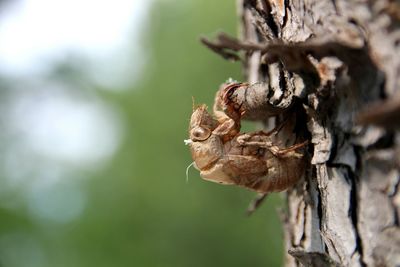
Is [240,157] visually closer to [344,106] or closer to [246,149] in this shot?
[246,149]

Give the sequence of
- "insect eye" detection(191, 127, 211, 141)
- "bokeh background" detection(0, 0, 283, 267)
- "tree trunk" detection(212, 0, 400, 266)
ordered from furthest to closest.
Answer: "bokeh background" detection(0, 0, 283, 267) → "insect eye" detection(191, 127, 211, 141) → "tree trunk" detection(212, 0, 400, 266)

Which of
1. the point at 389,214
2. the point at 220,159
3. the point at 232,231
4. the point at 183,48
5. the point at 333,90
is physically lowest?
the point at 232,231

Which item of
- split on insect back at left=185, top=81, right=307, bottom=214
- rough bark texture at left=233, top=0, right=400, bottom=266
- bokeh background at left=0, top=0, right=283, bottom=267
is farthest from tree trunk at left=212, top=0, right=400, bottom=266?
bokeh background at left=0, top=0, right=283, bottom=267

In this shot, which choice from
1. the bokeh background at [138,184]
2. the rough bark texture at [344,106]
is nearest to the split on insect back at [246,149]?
the rough bark texture at [344,106]

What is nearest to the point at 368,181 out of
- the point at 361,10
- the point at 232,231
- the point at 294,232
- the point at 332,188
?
the point at 332,188

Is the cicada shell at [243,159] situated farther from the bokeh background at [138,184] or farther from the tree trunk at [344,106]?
the bokeh background at [138,184]

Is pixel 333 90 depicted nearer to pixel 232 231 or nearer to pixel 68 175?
pixel 232 231

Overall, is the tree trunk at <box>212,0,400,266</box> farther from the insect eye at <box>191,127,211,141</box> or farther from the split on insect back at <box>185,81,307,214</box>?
the insect eye at <box>191,127,211,141</box>
